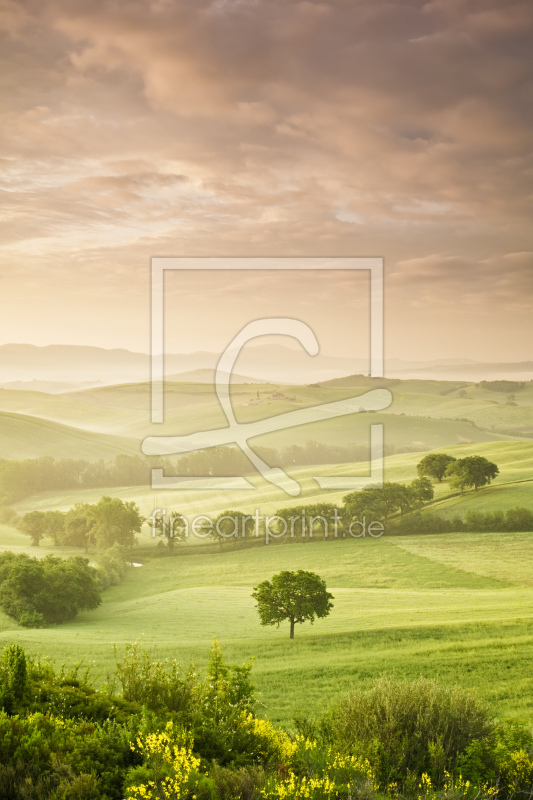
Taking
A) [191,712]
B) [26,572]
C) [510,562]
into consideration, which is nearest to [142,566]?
[26,572]

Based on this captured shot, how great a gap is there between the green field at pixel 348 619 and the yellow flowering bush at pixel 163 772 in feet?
40.6

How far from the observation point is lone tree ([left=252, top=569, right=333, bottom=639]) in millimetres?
39406

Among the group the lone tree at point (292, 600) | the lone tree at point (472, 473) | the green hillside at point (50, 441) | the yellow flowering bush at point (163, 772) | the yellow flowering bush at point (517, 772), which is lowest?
the lone tree at point (292, 600)

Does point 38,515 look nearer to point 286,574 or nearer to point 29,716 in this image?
point 286,574

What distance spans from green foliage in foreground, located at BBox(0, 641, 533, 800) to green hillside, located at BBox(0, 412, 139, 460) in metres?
163

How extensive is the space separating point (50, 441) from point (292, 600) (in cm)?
15720

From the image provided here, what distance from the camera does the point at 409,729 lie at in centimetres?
1498

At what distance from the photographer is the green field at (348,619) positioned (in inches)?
1096

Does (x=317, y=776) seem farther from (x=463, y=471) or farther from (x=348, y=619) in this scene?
(x=463, y=471)

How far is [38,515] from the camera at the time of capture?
89.9 meters

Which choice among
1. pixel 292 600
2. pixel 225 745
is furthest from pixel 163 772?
pixel 292 600

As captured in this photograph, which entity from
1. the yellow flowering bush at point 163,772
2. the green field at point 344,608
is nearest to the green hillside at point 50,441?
the green field at point 344,608

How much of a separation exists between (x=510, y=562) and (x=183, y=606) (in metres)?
35.4

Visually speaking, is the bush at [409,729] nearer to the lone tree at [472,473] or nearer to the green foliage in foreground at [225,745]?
the green foliage in foreground at [225,745]
